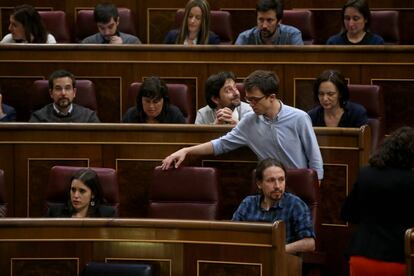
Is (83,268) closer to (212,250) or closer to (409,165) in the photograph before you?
(212,250)

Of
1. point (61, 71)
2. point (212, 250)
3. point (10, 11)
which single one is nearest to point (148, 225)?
point (212, 250)

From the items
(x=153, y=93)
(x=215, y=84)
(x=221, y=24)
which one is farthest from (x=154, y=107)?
(x=221, y=24)

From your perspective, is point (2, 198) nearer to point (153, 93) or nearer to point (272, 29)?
point (153, 93)

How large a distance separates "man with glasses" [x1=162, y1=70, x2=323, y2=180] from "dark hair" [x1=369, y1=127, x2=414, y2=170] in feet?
1.13

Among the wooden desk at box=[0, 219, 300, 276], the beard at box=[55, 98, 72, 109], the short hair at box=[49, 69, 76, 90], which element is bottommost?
the wooden desk at box=[0, 219, 300, 276]

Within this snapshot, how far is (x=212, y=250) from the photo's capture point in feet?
7.90

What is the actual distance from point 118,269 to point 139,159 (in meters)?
0.53

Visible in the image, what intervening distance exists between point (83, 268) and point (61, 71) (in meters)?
0.82

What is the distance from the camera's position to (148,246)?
2439 mm

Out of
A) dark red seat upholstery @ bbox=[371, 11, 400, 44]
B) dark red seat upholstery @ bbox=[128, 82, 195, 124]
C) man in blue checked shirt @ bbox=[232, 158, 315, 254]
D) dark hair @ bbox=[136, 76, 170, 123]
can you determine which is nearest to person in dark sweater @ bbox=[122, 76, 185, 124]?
dark hair @ bbox=[136, 76, 170, 123]

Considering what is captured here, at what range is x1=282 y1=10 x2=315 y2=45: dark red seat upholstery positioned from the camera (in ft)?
12.0

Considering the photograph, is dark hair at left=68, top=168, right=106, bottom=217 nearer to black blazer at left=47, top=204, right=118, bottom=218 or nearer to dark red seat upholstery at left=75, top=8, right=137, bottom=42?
black blazer at left=47, top=204, right=118, bottom=218

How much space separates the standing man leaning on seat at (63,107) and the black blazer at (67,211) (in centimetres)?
44

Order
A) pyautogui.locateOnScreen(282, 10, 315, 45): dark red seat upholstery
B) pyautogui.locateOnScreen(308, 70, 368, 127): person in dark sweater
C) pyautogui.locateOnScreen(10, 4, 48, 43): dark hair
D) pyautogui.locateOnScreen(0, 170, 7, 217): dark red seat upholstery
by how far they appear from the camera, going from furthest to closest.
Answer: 1. pyautogui.locateOnScreen(282, 10, 315, 45): dark red seat upholstery
2. pyautogui.locateOnScreen(10, 4, 48, 43): dark hair
3. pyautogui.locateOnScreen(308, 70, 368, 127): person in dark sweater
4. pyautogui.locateOnScreen(0, 170, 7, 217): dark red seat upholstery
